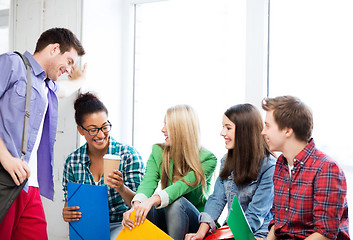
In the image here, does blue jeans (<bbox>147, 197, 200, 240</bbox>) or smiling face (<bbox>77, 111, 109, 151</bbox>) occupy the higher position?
smiling face (<bbox>77, 111, 109, 151</bbox>)

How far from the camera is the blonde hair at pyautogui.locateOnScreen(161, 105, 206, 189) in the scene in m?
2.10

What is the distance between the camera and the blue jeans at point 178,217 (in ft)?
6.44

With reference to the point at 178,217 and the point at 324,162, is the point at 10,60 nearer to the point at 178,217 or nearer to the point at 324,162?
the point at 178,217

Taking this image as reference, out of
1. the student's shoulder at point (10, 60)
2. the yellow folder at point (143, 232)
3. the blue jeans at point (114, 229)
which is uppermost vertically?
the student's shoulder at point (10, 60)

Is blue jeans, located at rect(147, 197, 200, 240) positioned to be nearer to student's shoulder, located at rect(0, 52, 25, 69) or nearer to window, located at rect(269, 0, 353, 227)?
window, located at rect(269, 0, 353, 227)

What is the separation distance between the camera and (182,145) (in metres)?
2.12

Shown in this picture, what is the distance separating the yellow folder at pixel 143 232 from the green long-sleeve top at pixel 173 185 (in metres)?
0.15

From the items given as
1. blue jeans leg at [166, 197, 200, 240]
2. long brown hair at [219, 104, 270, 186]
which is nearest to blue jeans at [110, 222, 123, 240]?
blue jeans leg at [166, 197, 200, 240]

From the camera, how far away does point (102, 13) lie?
282 cm

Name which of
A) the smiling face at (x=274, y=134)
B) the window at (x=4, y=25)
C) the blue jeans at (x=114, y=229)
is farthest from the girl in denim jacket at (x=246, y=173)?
the window at (x=4, y=25)

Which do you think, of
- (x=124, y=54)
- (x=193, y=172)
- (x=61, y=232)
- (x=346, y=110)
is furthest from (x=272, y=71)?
(x=61, y=232)

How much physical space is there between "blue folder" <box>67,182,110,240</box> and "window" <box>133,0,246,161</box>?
0.83m

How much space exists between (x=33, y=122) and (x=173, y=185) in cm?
75

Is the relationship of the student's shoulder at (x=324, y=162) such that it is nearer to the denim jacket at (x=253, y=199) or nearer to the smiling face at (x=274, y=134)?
the smiling face at (x=274, y=134)
